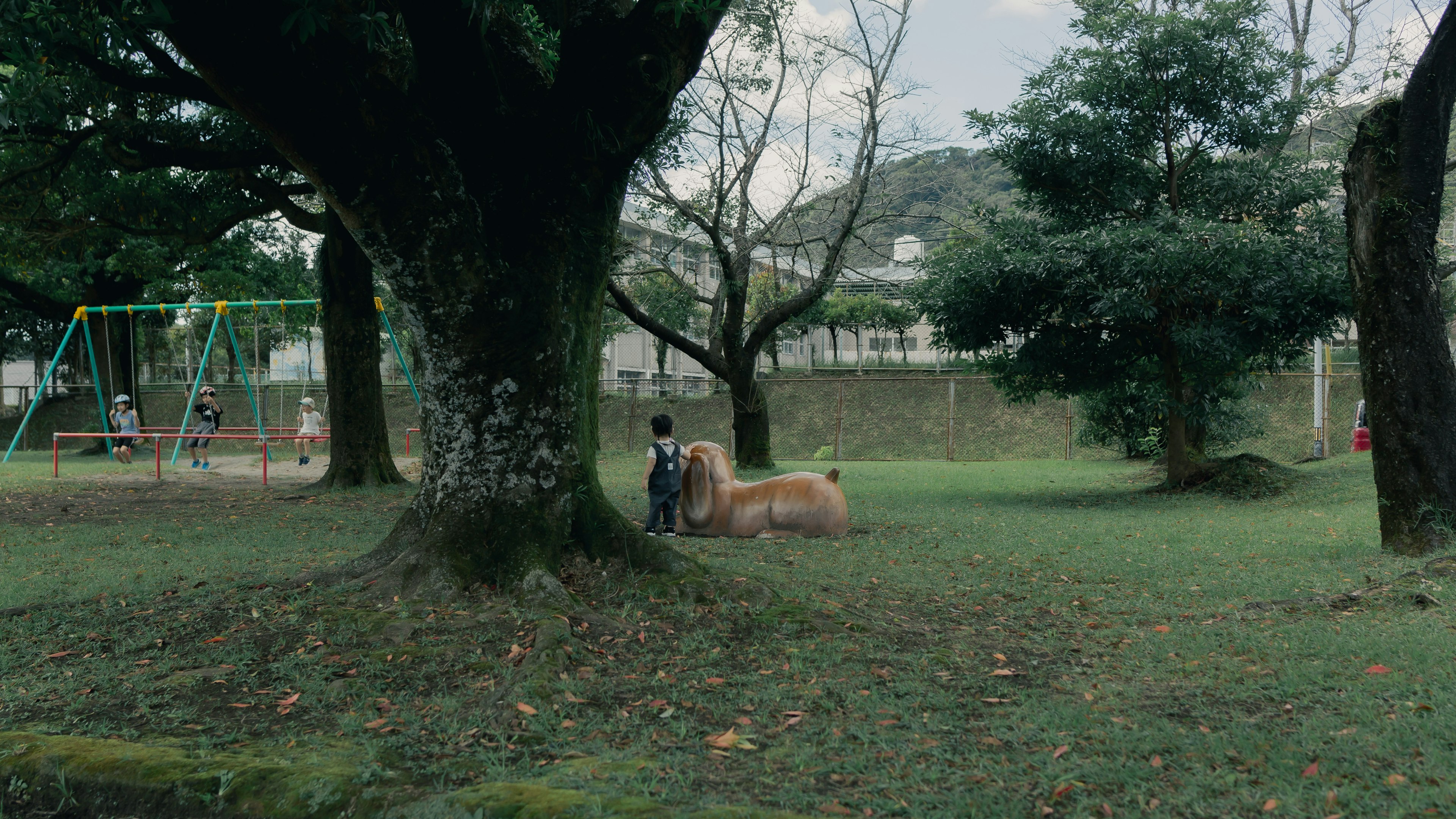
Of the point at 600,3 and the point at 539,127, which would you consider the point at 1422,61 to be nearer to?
the point at 600,3

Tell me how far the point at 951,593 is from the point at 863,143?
392 inches

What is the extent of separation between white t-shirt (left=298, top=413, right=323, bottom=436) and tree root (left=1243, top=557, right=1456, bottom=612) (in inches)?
618

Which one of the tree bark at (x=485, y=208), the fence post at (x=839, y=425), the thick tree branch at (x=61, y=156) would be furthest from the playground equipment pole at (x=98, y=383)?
the fence post at (x=839, y=425)

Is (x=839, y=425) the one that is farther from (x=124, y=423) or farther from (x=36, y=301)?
(x=36, y=301)

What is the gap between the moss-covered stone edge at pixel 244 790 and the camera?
264 centimetres

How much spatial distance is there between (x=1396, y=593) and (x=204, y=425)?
1781 centimetres

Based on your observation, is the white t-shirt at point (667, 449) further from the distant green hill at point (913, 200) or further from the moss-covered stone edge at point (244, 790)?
the distant green hill at point (913, 200)

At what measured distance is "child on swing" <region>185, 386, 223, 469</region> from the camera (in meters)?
17.1

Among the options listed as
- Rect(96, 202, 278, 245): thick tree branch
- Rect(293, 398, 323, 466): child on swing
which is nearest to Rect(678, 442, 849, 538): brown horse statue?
Rect(96, 202, 278, 245): thick tree branch

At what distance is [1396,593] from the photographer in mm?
5195

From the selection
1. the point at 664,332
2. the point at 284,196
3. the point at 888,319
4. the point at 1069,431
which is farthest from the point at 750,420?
the point at 888,319

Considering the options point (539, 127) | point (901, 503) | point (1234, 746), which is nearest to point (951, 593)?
point (1234, 746)

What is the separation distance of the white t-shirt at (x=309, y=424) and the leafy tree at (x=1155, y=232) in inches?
449

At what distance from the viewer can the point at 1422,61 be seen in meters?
6.51
